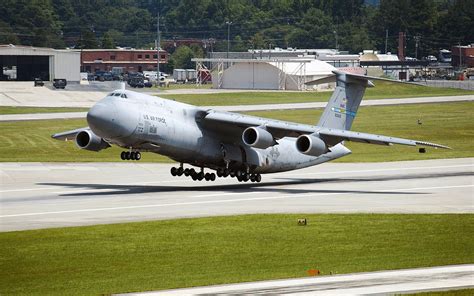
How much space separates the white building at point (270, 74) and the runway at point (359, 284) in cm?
9624

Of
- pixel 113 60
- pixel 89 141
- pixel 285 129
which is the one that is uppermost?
pixel 285 129

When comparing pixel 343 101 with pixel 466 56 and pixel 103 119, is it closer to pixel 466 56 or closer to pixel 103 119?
pixel 103 119

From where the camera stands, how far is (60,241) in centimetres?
3073

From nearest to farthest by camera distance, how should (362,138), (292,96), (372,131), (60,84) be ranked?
(362,138), (372,131), (292,96), (60,84)

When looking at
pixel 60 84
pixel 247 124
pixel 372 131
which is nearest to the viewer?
pixel 247 124

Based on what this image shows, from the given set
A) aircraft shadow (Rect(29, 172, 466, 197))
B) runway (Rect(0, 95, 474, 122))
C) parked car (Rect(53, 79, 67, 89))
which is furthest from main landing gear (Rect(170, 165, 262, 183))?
parked car (Rect(53, 79, 67, 89))

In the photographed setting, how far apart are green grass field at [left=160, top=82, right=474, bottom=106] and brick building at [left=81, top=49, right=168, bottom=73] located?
73349mm

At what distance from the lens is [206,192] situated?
145 ft

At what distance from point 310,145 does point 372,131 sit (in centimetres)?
3446

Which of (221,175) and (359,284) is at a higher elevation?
(359,284)

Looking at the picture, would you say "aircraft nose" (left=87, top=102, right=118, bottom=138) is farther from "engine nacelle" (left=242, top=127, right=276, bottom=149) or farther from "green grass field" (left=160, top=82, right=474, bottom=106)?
"green grass field" (left=160, top=82, right=474, bottom=106)

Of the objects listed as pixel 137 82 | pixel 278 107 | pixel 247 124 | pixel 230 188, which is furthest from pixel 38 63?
pixel 247 124

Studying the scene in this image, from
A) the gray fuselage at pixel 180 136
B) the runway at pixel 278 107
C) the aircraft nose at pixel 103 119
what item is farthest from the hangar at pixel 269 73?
the aircraft nose at pixel 103 119

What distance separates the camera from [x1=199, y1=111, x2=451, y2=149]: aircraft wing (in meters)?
43.2
